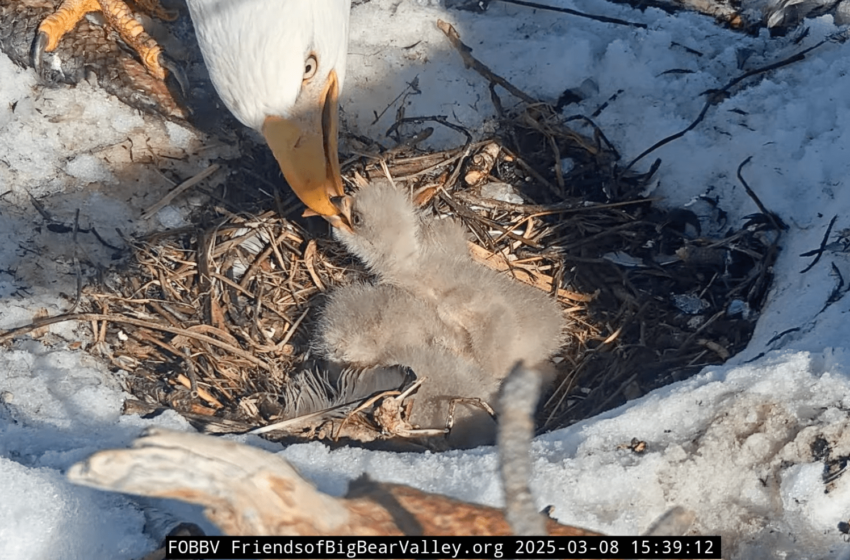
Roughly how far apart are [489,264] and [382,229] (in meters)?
0.55

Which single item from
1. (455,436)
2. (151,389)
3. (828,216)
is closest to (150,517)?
(151,389)

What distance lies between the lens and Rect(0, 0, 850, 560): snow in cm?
226

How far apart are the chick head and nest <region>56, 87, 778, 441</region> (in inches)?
9.8

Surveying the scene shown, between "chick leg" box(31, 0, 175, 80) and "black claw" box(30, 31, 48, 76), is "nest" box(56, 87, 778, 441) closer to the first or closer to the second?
"chick leg" box(31, 0, 175, 80)

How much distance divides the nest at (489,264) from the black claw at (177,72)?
45 centimetres

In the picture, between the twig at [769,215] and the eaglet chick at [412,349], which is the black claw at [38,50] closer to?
the eaglet chick at [412,349]

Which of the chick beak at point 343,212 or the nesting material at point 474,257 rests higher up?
the chick beak at point 343,212

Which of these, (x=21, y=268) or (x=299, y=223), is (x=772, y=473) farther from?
(x=21, y=268)

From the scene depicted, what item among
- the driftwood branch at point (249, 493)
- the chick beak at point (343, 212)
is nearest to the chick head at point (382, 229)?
the chick beak at point (343, 212)

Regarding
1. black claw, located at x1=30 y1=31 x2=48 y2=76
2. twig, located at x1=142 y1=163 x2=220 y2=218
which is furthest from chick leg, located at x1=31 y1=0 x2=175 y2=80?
twig, located at x1=142 y1=163 x2=220 y2=218

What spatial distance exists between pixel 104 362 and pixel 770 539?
83.6 inches

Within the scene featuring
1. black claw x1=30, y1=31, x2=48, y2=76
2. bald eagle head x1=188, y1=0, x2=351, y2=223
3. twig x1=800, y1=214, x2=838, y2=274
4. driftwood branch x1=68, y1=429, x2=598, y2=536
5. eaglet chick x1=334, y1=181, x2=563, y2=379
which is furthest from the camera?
black claw x1=30, y1=31, x2=48, y2=76

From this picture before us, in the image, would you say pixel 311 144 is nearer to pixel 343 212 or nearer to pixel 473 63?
pixel 343 212

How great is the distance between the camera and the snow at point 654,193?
7.41ft
